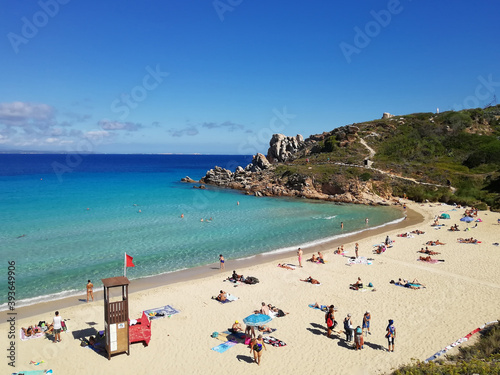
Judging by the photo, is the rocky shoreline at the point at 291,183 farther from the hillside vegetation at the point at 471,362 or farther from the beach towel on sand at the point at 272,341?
the beach towel on sand at the point at 272,341

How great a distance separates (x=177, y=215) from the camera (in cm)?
4191

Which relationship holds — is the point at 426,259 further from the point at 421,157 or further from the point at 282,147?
the point at 282,147

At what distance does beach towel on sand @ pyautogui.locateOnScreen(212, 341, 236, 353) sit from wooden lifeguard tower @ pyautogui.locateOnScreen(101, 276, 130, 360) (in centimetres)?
319

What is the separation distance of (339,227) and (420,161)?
3678 cm

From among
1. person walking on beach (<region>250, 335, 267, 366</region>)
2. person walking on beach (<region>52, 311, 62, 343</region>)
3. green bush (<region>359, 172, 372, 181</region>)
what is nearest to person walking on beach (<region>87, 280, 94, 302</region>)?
person walking on beach (<region>52, 311, 62, 343</region>)

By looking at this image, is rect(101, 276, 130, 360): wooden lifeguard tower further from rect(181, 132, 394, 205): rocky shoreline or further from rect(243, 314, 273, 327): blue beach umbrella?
rect(181, 132, 394, 205): rocky shoreline

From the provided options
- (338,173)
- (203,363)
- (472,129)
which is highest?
(472,129)

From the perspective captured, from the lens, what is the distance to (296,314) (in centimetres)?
1587

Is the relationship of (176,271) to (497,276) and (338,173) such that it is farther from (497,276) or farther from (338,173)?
(338,173)

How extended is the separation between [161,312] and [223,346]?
4.17 meters

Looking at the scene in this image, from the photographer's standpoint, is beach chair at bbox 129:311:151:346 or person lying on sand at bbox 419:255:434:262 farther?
person lying on sand at bbox 419:255:434:262

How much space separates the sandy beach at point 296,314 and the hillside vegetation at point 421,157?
28.1 m

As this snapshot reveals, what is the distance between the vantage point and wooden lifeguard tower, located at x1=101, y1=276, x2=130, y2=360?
12.3 m

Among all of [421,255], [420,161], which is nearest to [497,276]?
[421,255]
